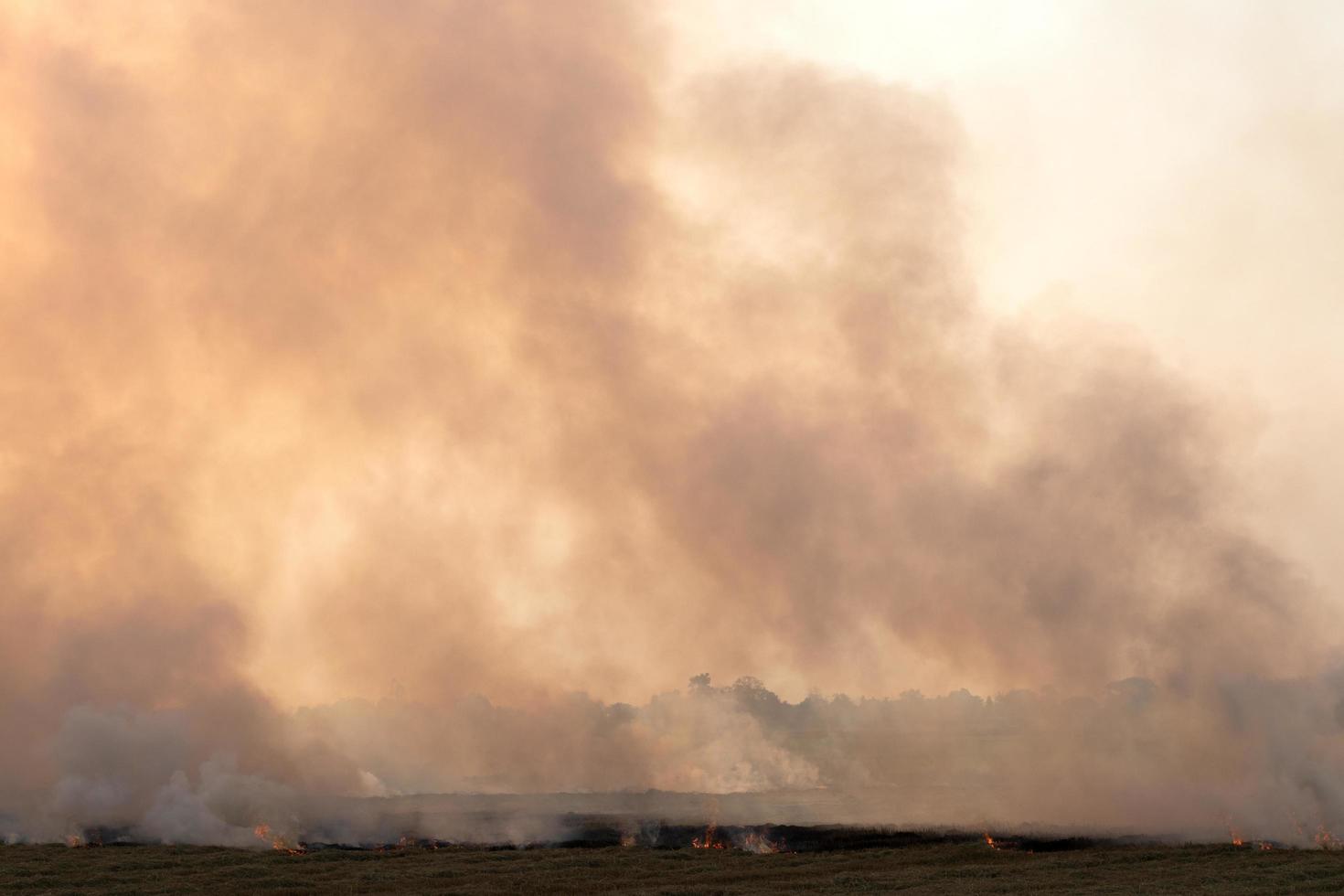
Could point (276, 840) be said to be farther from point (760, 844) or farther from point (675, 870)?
point (760, 844)

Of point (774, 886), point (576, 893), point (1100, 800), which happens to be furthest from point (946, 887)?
point (1100, 800)

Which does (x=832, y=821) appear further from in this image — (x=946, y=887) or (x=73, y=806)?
(x=73, y=806)

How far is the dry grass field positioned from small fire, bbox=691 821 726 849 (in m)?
5.29

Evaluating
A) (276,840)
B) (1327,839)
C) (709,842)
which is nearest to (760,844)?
(709,842)

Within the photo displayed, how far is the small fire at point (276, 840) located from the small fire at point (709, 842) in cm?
5885

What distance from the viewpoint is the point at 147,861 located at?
14512cm

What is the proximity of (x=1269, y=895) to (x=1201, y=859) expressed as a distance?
32406 mm

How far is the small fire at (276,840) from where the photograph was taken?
520ft

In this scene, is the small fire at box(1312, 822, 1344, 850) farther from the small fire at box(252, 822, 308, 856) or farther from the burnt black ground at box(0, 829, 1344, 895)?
the small fire at box(252, 822, 308, 856)

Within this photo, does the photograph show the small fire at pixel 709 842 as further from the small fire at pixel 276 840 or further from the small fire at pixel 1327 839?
the small fire at pixel 1327 839

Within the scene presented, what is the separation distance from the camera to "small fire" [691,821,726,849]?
530 feet

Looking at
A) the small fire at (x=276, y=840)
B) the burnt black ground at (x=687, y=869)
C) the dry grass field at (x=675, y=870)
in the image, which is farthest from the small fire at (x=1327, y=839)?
the small fire at (x=276, y=840)

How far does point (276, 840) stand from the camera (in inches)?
6565

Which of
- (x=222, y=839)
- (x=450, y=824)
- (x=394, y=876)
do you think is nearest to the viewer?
(x=394, y=876)
